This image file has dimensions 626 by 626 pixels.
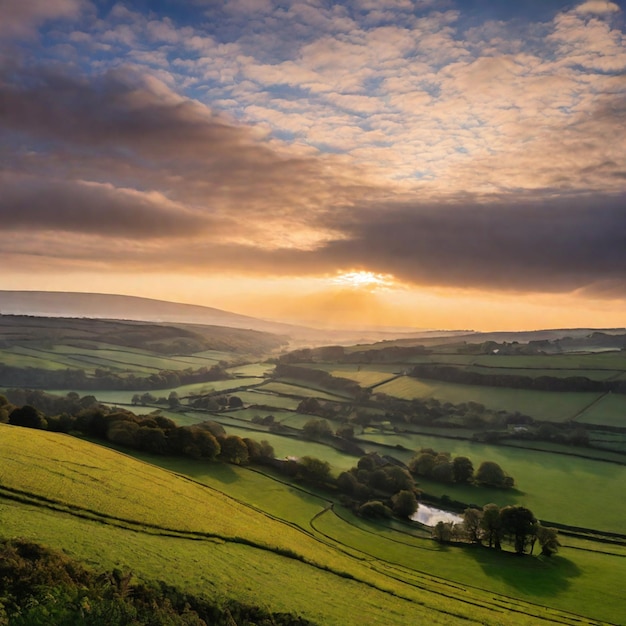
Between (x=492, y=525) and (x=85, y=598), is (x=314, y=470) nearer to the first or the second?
(x=492, y=525)

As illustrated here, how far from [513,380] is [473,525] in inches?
3948

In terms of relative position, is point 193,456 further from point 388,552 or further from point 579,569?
point 579,569

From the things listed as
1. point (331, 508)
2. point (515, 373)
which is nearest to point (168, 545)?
point (331, 508)

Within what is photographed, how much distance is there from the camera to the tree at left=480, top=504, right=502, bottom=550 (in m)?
60.4

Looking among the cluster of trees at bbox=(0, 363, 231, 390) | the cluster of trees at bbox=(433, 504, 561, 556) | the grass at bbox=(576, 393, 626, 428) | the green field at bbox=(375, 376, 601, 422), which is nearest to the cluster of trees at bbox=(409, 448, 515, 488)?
the cluster of trees at bbox=(433, 504, 561, 556)

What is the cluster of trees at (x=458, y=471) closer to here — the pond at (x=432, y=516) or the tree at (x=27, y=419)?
the pond at (x=432, y=516)

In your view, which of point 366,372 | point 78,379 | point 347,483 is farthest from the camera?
point 366,372

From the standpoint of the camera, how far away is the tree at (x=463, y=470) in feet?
286

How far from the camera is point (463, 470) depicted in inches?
3425

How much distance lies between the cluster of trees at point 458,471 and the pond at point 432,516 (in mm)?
8794

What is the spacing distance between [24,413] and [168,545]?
2049 inches

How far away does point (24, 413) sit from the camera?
239ft

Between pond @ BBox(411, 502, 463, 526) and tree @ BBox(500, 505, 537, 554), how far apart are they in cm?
1533

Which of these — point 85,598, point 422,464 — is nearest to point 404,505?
point 422,464
